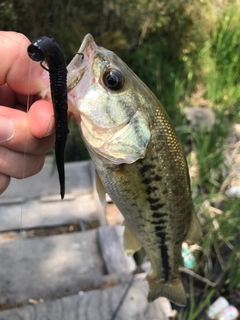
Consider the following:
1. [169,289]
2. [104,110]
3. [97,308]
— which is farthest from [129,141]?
[97,308]

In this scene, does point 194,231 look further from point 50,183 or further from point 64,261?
point 50,183

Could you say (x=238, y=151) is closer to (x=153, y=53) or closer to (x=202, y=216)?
(x=202, y=216)

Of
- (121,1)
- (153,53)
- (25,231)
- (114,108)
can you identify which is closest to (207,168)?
(25,231)

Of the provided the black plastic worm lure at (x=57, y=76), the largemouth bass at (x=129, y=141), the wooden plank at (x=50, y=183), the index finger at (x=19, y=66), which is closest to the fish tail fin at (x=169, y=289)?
the largemouth bass at (x=129, y=141)

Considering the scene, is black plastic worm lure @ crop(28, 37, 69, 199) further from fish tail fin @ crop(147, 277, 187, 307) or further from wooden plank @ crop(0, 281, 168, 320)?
wooden plank @ crop(0, 281, 168, 320)

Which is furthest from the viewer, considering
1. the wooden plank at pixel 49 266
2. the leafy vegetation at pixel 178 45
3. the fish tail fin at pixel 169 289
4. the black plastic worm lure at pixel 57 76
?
the leafy vegetation at pixel 178 45

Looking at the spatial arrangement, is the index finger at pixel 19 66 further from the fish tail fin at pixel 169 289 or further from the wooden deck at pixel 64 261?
the fish tail fin at pixel 169 289

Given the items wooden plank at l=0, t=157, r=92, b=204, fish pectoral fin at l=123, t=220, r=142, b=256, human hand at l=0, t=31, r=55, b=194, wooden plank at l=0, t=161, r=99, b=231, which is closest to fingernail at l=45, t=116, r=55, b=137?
human hand at l=0, t=31, r=55, b=194

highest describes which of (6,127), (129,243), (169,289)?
(6,127)
